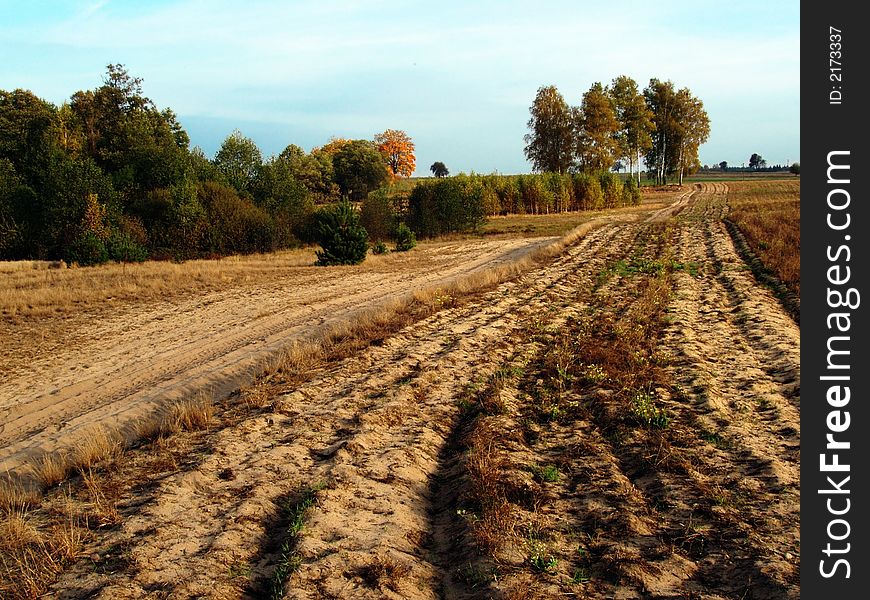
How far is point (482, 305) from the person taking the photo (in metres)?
14.1

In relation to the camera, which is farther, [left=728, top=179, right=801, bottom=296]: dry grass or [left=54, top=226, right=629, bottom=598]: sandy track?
[left=728, top=179, right=801, bottom=296]: dry grass

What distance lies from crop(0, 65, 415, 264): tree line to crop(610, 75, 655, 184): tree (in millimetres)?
46210

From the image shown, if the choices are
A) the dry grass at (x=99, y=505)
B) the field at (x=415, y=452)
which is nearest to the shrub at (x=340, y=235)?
the field at (x=415, y=452)

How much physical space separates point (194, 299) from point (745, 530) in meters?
15.0

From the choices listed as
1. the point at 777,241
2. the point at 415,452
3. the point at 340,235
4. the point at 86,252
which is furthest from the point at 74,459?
the point at 777,241

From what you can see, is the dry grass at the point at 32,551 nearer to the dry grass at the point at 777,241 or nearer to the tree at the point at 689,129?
the dry grass at the point at 777,241

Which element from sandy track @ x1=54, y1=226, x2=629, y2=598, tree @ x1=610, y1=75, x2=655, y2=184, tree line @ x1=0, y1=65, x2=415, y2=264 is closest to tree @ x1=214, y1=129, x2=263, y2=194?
tree line @ x1=0, y1=65, x2=415, y2=264

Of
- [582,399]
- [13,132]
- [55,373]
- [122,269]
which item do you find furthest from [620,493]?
[13,132]

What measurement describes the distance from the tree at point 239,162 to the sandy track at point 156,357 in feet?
80.9

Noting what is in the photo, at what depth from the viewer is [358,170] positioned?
241ft

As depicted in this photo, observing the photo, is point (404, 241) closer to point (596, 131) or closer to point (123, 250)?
point (123, 250)

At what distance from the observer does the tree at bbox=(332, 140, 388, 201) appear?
7325cm

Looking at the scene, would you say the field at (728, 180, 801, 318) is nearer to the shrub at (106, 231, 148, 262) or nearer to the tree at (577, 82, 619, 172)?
the shrub at (106, 231, 148, 262)
